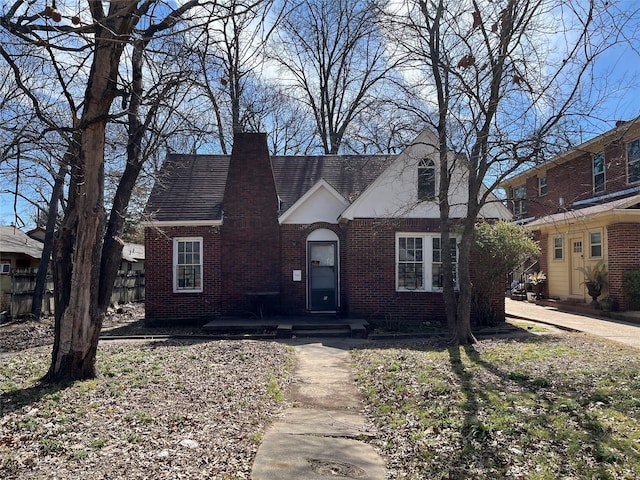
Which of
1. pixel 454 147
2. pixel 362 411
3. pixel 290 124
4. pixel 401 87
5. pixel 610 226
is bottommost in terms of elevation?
pixel 362 411

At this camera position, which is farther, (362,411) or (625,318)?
(625,318)

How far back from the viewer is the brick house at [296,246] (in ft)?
45.7

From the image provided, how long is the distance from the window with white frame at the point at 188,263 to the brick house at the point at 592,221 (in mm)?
9712

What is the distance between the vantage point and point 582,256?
1742 cm

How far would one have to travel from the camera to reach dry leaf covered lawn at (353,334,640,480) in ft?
13.7

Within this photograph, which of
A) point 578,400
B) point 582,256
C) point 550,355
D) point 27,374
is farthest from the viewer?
point 582,256

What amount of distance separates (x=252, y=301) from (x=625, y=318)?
10.9 meters

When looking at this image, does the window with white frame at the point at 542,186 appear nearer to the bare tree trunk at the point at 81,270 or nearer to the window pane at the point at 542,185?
the window pane at the point at 542,185

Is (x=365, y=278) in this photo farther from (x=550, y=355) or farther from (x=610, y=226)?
(x=610, y=226)

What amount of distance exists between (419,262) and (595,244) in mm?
7137

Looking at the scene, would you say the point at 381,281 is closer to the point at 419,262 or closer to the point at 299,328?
the point at 419,262

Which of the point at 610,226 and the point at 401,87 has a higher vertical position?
the point at 401,87

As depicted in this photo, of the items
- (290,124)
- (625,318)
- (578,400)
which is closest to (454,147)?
(578,400)

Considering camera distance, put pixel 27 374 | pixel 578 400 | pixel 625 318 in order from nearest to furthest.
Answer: pixel 578 400 < pixel 27 374 < pixel 625 318
